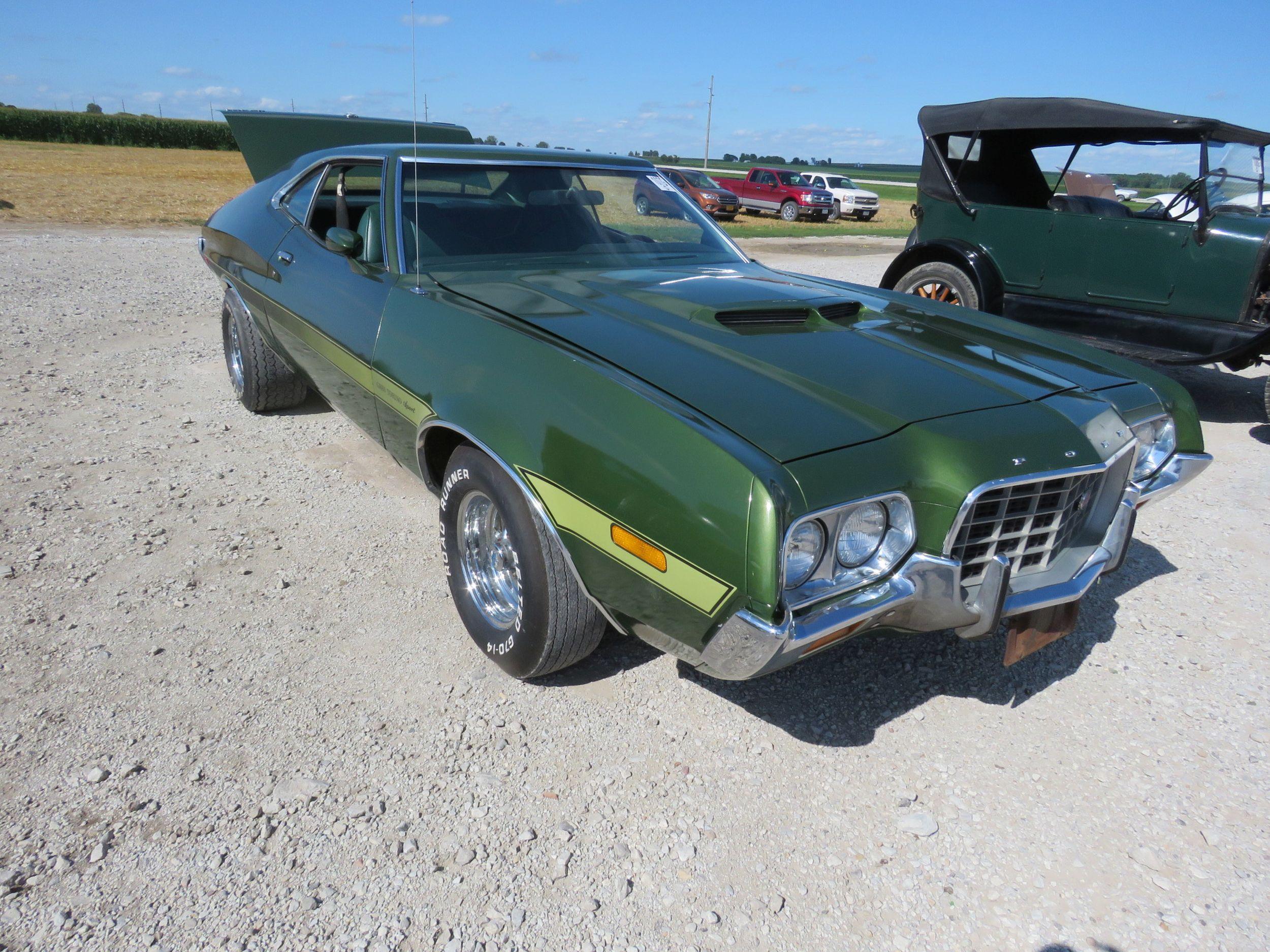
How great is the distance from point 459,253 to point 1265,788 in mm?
3040

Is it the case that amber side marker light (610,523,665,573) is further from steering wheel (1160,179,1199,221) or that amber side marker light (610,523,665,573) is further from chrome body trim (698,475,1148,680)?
steering wheel (1160,179,1199,221)

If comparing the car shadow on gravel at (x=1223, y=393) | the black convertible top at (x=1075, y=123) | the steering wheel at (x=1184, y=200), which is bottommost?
the car shadow on gravel at (x=1223, y=393)

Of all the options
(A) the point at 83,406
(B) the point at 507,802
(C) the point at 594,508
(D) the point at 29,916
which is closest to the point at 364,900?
(B) the point at 507,802

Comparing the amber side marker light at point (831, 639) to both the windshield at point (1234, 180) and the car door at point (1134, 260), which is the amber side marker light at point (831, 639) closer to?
the car door at point (1134, 260)

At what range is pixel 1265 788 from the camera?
2.33m

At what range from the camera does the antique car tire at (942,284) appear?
6.35 m

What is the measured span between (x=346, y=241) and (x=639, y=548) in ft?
6.48

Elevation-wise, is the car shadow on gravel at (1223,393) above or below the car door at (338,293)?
below

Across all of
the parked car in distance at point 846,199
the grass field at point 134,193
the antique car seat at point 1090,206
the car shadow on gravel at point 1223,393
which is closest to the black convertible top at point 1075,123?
the antique car seat at point 1090,206

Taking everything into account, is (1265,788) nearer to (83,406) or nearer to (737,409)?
(737,409)

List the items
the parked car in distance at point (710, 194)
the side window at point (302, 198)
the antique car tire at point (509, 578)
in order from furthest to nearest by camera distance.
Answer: the parked car in distance at point (710, 194), the side window at point (302, 198), the antique car tire at point (509, 578)

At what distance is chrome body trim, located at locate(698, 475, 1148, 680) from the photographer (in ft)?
5.98

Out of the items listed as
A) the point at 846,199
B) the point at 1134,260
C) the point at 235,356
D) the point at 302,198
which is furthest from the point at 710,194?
the point at 302,198

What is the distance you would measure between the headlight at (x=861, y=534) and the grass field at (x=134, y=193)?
50.3 feet
